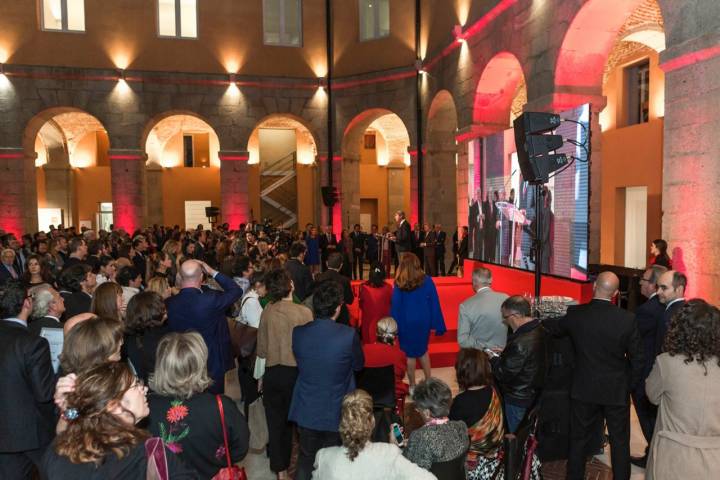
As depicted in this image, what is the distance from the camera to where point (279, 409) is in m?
3.92

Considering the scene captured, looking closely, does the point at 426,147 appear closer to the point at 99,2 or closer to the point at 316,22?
the point at 316,22

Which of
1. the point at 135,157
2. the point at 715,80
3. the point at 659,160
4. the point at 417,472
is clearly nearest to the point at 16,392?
the point at 417,472

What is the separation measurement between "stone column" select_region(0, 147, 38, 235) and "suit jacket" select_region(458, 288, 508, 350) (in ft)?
48.2

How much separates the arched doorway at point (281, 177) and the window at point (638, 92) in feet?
40.3

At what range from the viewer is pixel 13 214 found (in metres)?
15.2

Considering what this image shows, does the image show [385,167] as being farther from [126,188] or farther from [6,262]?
[6,262]

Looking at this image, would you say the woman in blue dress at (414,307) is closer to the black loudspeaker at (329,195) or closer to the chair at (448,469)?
the chair at (448,469)

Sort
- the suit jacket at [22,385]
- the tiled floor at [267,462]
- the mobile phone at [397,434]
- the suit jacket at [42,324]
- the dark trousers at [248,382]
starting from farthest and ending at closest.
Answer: the dark trousers at [248,382] < the tiled floor at [267,462] < the suit jacket at [42,324] < the mobile phone at [397,434] < the suit jacket at [22,385]

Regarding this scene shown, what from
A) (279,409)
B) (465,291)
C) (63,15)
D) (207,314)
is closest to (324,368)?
(279,409)

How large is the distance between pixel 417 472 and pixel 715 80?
198 inches

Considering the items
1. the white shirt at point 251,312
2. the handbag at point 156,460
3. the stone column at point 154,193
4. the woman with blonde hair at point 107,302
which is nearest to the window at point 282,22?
the stone column at point 154,193

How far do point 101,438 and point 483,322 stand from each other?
3.54 metres

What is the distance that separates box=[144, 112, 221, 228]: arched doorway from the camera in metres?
21.3

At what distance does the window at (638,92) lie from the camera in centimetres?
1249
